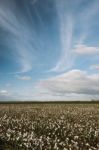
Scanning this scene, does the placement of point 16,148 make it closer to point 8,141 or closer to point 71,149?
point 8,141

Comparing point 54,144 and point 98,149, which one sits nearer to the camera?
point 98,149

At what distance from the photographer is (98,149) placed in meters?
13.1

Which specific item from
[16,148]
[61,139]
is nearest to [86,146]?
[61,139]

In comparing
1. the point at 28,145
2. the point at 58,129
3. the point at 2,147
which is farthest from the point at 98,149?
the point at 58,129

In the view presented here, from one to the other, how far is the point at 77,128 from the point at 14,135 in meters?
5.19

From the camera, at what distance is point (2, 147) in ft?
46.6

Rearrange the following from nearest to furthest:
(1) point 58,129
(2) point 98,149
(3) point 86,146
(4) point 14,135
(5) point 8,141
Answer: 1. (2) point 98,149
2. (3) point 86,146
3. (5) point 8,141
4. (4) point 14,135
5. (1) point 58,129

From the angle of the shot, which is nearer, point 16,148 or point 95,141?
point 16,148

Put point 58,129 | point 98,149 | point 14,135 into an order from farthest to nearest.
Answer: point 58,129 → point 14,135 → point 98,149

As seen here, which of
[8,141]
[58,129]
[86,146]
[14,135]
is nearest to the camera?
[86,146]

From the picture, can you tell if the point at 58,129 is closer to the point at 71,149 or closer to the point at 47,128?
the point at 47,128

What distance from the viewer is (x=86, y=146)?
14.0 metres

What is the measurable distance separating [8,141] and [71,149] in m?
4.06

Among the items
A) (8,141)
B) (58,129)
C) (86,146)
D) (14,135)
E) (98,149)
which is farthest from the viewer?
(58,129)
